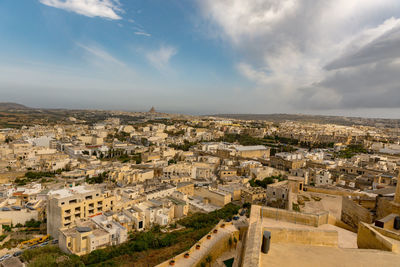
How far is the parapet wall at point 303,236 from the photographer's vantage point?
8.77 feet

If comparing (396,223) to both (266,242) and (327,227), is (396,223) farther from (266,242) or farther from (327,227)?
(266,242)

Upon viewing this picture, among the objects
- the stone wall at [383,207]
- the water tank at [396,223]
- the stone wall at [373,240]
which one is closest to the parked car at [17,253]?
the stone wall at [373,240]

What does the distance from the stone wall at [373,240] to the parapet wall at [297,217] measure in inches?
26.3

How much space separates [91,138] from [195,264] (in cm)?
3409

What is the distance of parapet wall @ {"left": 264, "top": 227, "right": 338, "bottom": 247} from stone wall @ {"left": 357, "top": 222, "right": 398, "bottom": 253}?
470 millimetres

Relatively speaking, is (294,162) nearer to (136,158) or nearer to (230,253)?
(136,158)

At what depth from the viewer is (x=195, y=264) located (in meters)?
4.86

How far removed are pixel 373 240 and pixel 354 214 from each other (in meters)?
3.34

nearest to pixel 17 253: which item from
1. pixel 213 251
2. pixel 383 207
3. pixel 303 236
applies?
pixel 213 251

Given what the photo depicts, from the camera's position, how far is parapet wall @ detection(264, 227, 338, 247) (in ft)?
8.77

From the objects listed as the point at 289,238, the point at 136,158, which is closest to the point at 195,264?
the point at 289,238

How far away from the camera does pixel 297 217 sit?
145 inches

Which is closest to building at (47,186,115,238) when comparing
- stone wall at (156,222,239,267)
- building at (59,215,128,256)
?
building at (59,215,128,256)

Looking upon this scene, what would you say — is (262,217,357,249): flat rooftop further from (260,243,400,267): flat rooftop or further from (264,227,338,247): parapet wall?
(260,243,400,267): flat rooftop
